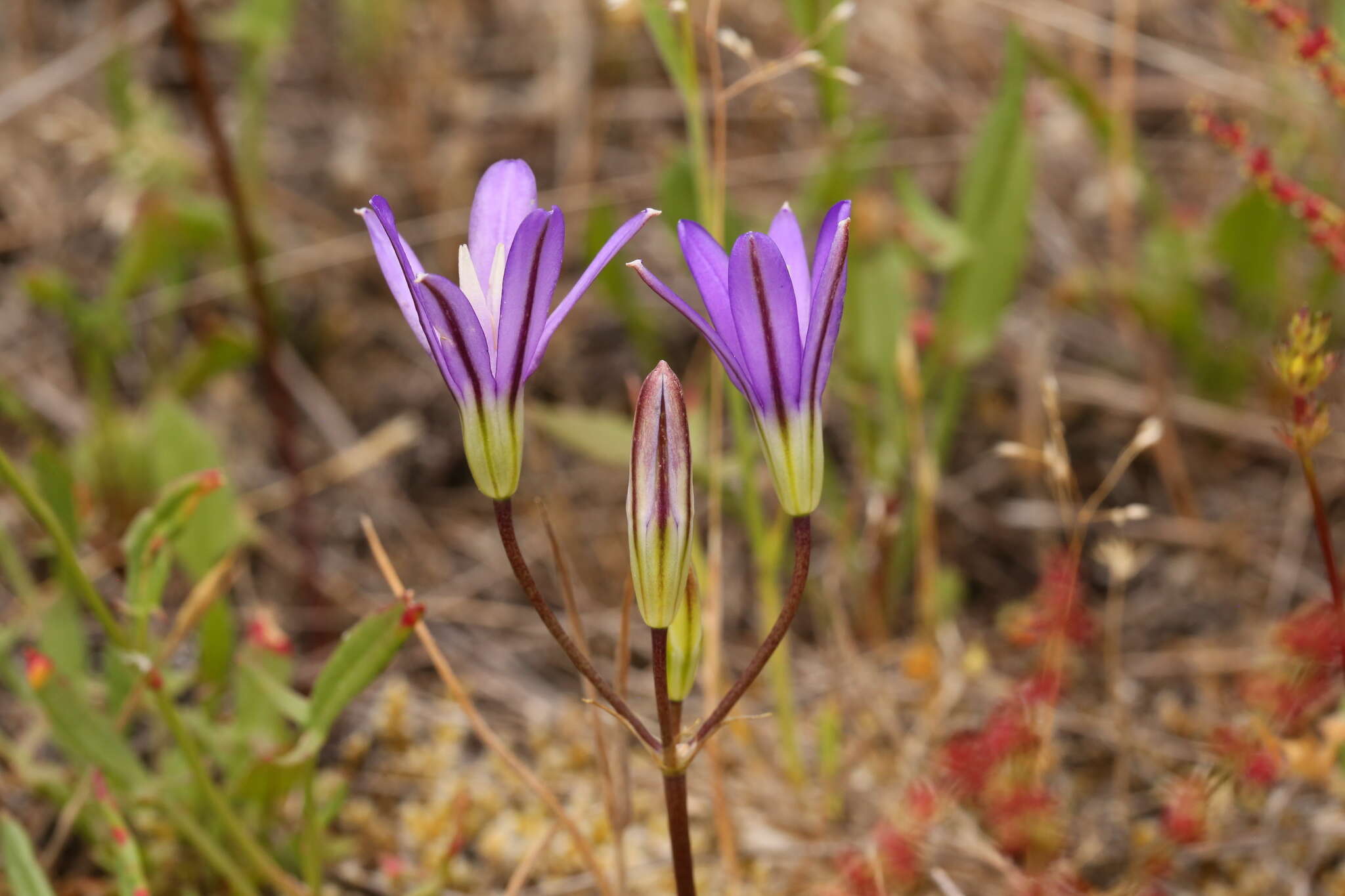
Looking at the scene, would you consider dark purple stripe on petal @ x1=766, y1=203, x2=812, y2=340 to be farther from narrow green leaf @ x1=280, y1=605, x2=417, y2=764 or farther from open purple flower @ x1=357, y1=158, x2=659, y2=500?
narrow green leaf @ x1=280, y1=605, x2=417, y2=764

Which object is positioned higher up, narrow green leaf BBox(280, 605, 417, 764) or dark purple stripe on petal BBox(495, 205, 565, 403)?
dark purple stripe on petal BBox(495, 205, 565, 403)

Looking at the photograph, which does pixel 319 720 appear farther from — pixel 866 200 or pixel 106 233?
pixel 106 233

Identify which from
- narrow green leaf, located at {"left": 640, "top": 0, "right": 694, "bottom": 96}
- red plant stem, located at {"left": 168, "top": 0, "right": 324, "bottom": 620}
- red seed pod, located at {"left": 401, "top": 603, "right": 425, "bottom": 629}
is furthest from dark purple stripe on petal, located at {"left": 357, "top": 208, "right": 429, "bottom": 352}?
red plant stem, located at {"left": 168, "top": 0, "right": 324, "bottom": 620}

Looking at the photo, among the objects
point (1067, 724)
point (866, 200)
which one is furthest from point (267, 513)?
point (1067, 724)

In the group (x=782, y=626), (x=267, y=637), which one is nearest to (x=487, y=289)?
(x=782, y=626)

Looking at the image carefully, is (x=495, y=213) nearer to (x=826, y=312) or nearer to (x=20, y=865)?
(x=826, y=312)

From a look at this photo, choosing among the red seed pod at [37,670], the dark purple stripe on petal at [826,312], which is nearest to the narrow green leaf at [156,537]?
the red seed pod at [37,670]
